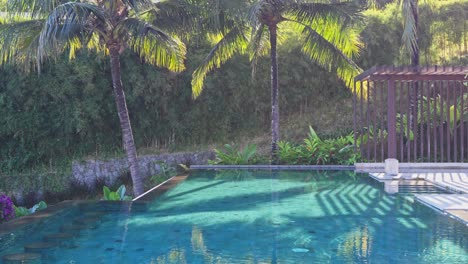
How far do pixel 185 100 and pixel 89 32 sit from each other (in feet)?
16.5

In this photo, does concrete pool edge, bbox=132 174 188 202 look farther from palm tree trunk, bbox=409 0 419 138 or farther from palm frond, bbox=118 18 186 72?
palm tree trunk, bbox=409 0 419 138

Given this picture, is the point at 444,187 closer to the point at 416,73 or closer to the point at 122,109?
the point at 416,73

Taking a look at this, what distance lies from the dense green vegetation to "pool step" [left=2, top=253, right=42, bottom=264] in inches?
346

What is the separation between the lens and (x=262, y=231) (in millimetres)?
5164

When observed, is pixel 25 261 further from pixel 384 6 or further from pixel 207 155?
pixel 384 6

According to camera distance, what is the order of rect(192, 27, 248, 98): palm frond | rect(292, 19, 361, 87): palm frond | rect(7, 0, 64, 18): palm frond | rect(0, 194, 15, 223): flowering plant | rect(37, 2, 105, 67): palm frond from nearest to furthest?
rect(0, 194, 15, 223): flowering plant
rect(37, 2, 105, 67): palm frond
rect(7, 0, 64, 18): palm frond
rect(292, 19, 361, 87): palm frond
rect(192, 27, 248, 98): palm frond

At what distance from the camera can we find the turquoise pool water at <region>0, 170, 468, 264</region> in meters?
4.24

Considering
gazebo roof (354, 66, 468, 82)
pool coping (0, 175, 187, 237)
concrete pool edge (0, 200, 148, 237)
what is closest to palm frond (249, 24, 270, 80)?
gazebo roof (354, 66, 468, 82)

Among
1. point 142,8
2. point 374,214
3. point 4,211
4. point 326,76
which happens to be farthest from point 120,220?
point 326,76

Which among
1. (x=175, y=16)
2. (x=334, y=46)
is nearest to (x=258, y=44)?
(x=334, y=46)

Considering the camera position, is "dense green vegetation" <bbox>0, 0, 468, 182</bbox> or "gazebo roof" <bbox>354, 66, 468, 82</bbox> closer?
"gazebo roof" <bbox>354, 66, 468, 82</bbox>

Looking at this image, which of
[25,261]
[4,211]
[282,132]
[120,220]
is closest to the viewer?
[25,261]

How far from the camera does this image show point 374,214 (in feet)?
19.4

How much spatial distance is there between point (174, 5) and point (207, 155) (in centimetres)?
491
